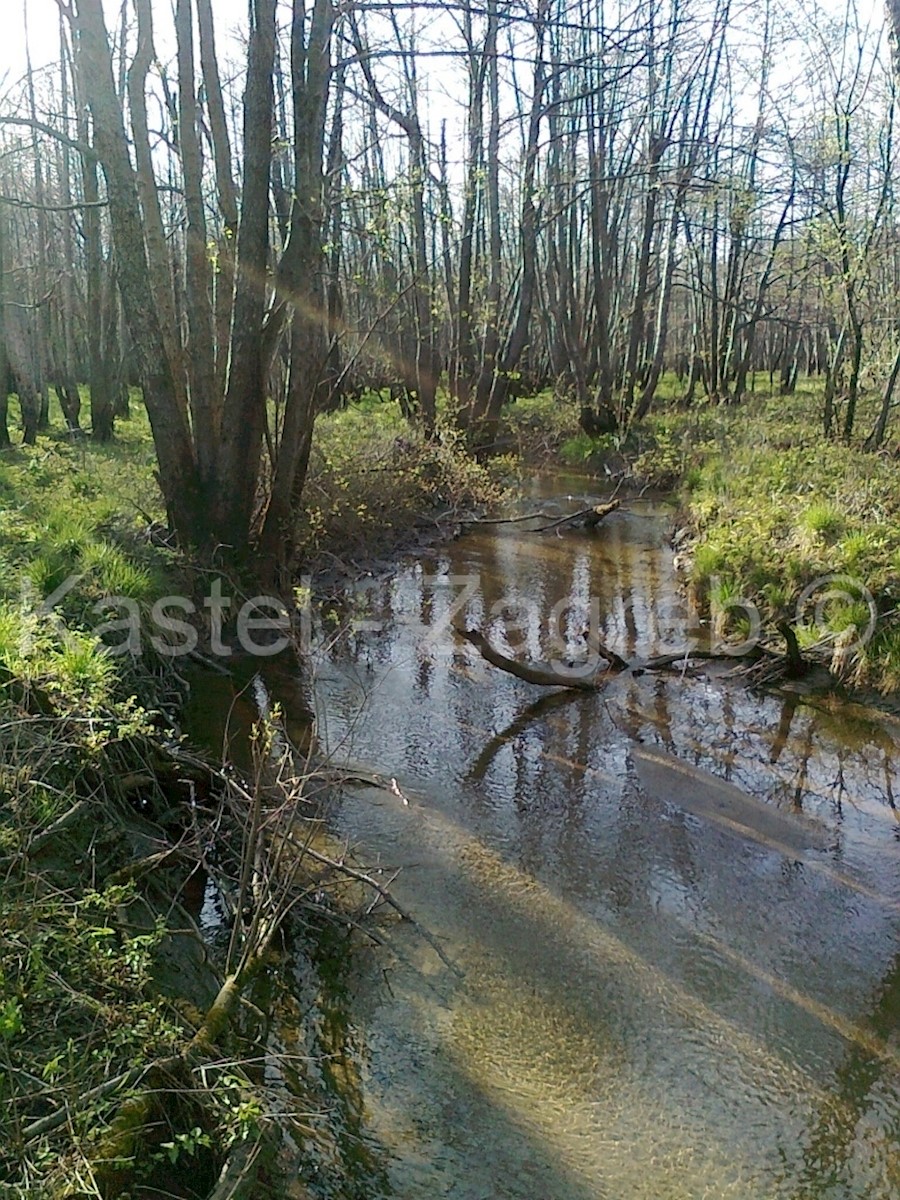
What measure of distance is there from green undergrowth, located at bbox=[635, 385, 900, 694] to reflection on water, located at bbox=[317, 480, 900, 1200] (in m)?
0.73

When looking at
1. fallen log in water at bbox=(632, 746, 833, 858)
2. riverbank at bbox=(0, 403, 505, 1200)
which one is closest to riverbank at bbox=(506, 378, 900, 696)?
fallen log in water at bbox=(632, 746, 833, 858)

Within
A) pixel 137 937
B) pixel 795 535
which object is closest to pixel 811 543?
pixel 795 535

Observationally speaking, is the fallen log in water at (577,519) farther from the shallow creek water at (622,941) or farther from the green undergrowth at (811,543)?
the shallow creek water at (622,941)

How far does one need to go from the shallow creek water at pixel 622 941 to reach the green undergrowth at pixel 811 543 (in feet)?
2.22

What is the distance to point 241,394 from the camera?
26.5ft

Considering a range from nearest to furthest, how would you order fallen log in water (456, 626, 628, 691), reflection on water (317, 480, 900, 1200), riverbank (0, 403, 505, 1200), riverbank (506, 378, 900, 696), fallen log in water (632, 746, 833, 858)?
riverbank (0, 403, 505, 1200) → reflection on water (317, 480, 900, 1200) → fallen log in water (632, 746, 833, 858) → fallen log in water (456, 626, 628, 691) → riverbank (506, 378, 900, 696)

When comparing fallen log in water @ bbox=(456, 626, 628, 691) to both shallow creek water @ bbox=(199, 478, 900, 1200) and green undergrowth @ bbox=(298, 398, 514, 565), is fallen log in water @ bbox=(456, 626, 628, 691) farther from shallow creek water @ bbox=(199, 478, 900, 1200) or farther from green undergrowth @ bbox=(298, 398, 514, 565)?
green undergrowth @ bbox=(298, 398, 514, 565)

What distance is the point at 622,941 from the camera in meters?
4.58

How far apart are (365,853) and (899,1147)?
2859mm

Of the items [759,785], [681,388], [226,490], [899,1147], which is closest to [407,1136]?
[899,1147]

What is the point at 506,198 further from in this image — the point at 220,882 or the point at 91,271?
the point at 220,882

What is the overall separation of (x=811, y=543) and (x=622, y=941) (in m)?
5.23

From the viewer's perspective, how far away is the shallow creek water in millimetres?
3422

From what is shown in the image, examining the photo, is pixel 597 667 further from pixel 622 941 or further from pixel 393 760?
pixel 622 941
